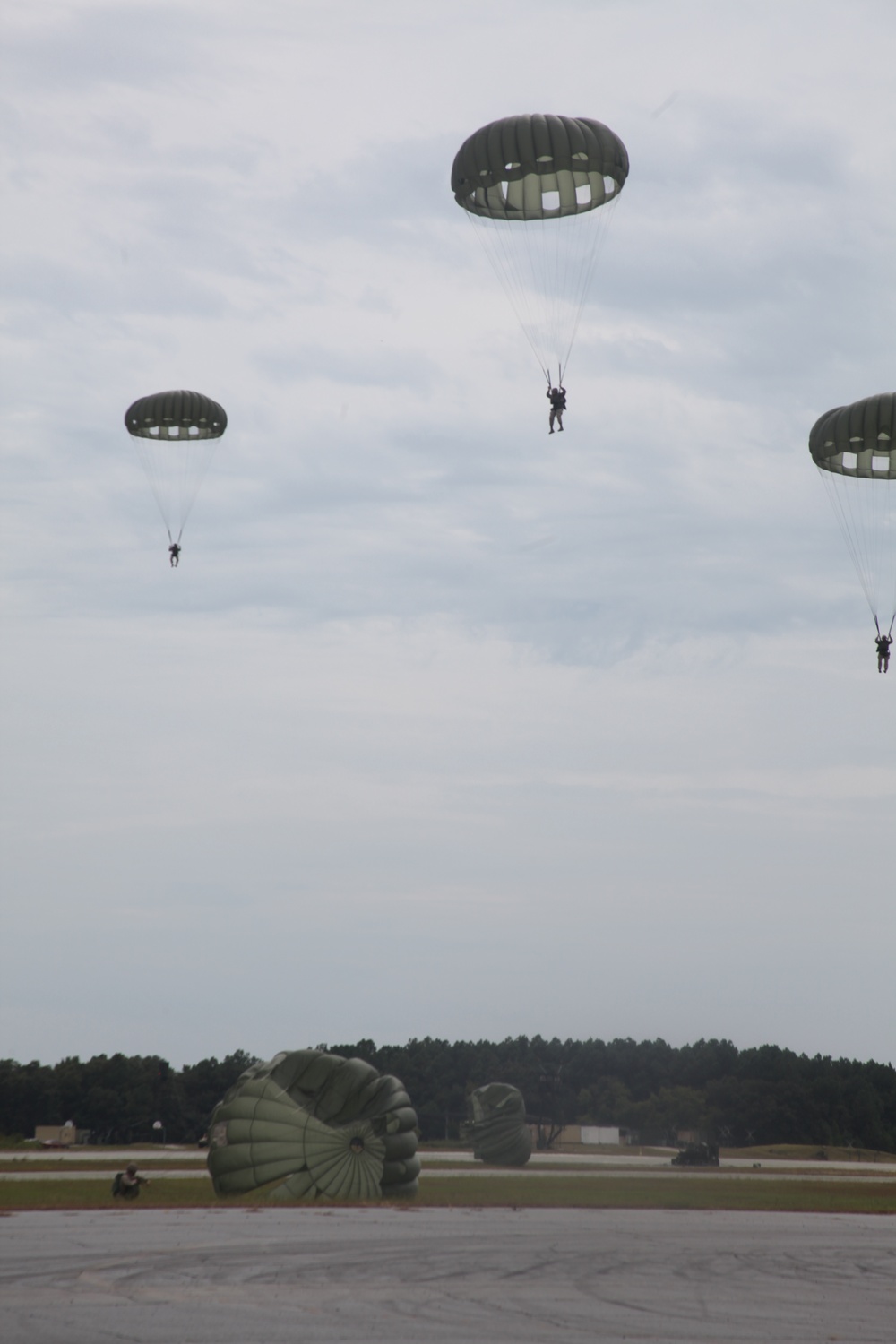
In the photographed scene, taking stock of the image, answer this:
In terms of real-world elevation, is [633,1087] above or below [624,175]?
below

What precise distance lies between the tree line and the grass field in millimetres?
43891

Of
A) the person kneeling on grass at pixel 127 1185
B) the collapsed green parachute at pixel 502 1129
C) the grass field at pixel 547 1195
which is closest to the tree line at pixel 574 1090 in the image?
the collapsed green parachute at pixel 502 1129

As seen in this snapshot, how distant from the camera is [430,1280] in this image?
16688 mm

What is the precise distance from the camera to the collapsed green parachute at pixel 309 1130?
96.1ft

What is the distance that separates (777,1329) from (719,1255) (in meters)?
7.43

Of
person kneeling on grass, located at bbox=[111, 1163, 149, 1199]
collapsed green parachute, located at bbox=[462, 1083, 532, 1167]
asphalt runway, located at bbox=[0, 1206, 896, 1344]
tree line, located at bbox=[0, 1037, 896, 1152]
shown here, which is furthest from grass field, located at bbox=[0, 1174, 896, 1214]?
tree line, located at bbox=[0, 1037, 896, 1152]

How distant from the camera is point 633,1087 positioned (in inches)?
5098

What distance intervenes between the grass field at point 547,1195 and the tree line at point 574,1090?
43891 millimetres

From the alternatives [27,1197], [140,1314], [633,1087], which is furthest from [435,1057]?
[140,1314]

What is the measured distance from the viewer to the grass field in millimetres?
30500

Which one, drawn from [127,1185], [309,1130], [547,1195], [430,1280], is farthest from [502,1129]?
[430,1280]

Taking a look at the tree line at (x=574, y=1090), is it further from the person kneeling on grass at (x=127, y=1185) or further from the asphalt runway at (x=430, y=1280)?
the asphalt runway at (x=430, y=1280)

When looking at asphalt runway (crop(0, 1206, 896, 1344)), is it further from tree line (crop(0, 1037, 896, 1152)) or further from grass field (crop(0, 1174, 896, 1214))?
tree line (crop(0, 1037, 896, 1152))

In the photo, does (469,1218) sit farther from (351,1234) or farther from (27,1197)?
(27,1197)
